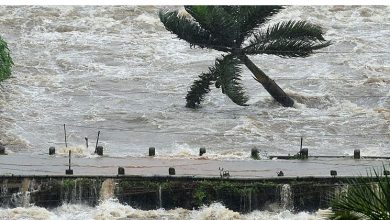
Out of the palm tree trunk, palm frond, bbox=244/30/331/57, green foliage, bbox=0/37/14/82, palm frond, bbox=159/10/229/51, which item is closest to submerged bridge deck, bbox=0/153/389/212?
palm frond, bbox=244/30/331/57

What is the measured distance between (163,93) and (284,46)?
6.53 metres

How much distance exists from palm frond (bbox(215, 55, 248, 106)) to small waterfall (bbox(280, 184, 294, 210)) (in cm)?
838

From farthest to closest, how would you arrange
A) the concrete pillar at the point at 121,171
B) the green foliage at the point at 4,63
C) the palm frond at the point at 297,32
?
the green foliage at the point at 4,63 < the palm frond at the point at 297,32 < the concrete pillar at the point at 121,171

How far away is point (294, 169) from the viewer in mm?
24734

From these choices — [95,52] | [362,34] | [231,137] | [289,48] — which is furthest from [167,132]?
[362,34]

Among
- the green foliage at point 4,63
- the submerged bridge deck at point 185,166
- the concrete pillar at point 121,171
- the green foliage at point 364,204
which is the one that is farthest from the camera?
the green foliage at point 4,63

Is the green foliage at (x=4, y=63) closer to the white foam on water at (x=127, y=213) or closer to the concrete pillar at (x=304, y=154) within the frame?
the white foam on water at (x=127, y=213)

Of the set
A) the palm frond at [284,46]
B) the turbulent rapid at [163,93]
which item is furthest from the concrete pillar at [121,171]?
the palm frond at [284,46]

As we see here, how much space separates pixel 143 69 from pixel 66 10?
10.5 meters

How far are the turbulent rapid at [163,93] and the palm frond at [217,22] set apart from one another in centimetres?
269

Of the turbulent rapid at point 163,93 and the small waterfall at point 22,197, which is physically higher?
the turbulent rapid at point 163,93

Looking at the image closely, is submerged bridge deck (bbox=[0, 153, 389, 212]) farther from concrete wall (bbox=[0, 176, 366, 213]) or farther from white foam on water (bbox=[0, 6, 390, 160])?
white foam on water (bbox=[0, 6, 390, 160])

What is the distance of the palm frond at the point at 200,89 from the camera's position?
32.8 meters

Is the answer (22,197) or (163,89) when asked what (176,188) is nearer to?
(22,197)
